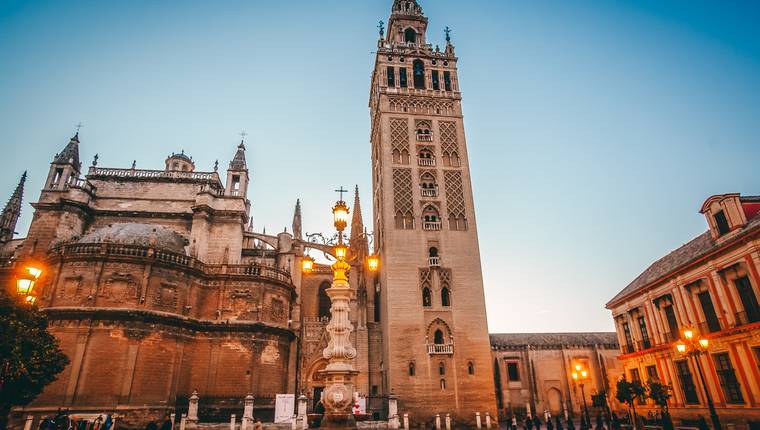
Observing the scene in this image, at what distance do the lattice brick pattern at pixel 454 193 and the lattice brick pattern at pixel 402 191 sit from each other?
2.90 metres

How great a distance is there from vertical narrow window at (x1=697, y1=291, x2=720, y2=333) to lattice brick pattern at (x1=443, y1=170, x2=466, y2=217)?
15.7m

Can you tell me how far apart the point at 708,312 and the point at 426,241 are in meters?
17.0

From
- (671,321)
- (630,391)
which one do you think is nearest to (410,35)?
(671,321)

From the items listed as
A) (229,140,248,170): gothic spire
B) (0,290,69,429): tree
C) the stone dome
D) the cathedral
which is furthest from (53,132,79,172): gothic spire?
(0,290,69,429): tree

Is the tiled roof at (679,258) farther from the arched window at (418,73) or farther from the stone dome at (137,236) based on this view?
the stone dome at (137,236)

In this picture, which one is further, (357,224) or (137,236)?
(357,224)

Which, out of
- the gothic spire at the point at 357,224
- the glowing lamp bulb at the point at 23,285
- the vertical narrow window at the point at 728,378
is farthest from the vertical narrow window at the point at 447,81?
the glowing lamp bulb at the point at 23,285

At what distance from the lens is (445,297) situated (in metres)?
31.1

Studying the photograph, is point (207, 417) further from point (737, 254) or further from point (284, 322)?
point (737, 254)

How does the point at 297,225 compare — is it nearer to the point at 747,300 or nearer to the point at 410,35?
the point at 410,35

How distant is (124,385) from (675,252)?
33.5m

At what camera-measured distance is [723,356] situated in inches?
793

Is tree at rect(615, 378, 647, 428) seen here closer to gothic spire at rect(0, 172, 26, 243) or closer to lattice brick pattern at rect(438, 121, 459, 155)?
lattice brick pattern at rect(438, 121, 459, 155)

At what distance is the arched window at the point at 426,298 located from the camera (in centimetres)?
3069
